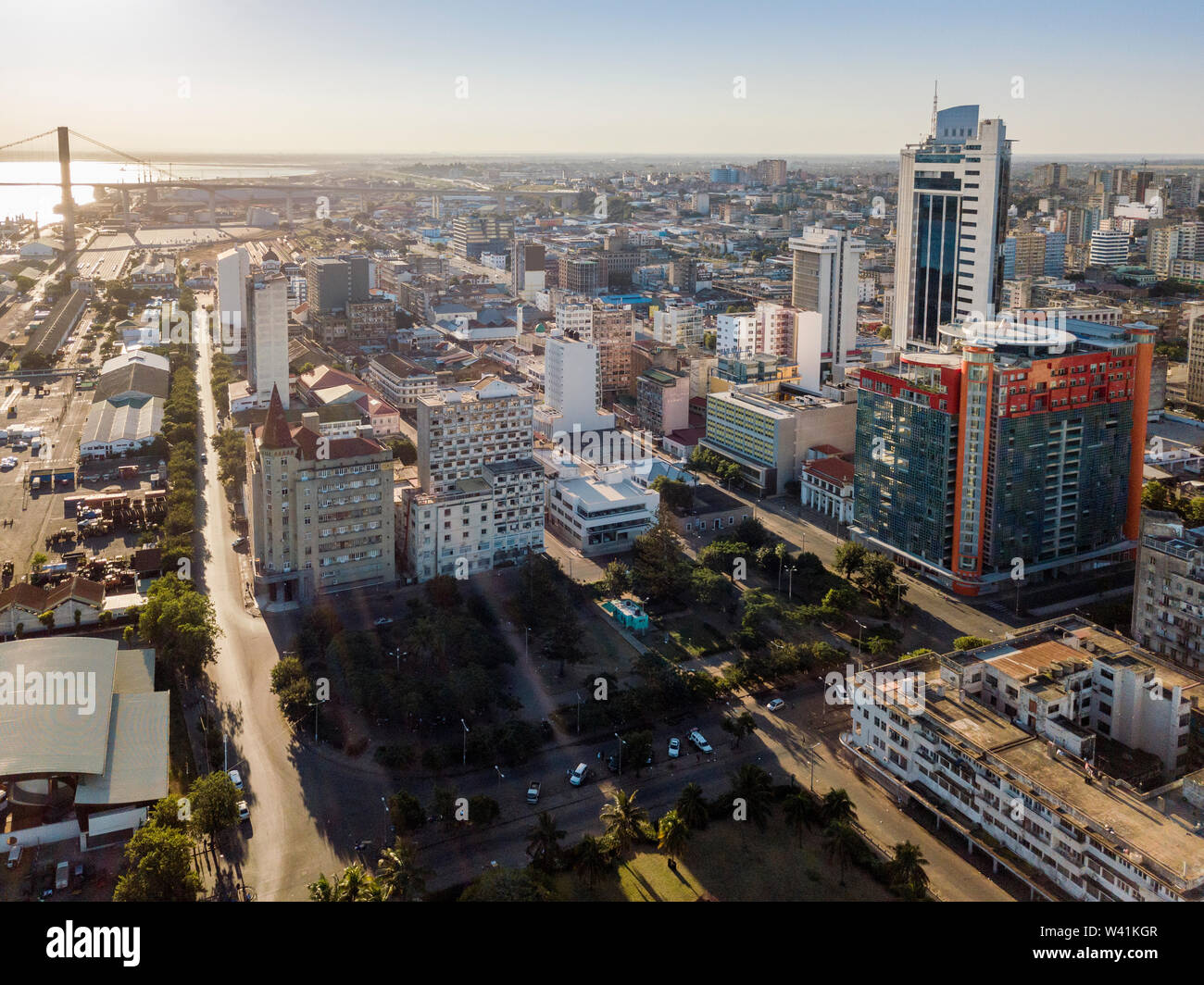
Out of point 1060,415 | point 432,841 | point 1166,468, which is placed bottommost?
point 432,841

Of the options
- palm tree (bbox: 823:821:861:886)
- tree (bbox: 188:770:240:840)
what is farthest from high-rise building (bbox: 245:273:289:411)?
palm tree (bbox: 823:821:861:886)

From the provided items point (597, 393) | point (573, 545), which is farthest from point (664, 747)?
point (597, 393)

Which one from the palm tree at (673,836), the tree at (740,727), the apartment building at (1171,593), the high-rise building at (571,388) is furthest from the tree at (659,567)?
the high-rise building at (571,388)

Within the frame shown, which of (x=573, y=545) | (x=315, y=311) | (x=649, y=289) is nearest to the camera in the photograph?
(x=573, y=545)

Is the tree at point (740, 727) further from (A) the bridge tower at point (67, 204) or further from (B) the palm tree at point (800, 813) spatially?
(A) the bridge tower at point (67, 204)
